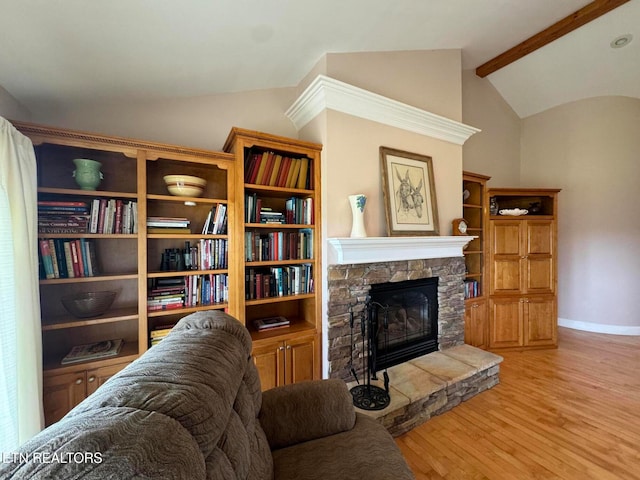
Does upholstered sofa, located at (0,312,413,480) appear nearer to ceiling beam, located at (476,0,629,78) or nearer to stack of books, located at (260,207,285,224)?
stack of books, located at (260,207,285,224)

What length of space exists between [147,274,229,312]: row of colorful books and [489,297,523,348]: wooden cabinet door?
126 inches

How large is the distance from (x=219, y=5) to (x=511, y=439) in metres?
3.37

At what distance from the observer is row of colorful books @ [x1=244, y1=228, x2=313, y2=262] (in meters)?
2.10

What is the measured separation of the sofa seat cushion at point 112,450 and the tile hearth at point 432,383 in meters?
1.62

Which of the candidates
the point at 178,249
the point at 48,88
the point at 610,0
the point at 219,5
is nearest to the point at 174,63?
the point at 219,5

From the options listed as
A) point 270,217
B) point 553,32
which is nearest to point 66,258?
point 270,217

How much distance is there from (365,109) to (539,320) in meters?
3.36

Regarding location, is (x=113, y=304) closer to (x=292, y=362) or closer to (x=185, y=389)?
(x=292, y=362)

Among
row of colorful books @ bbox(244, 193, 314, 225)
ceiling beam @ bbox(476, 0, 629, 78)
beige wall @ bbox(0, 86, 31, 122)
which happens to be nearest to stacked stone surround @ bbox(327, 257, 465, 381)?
row of colorful books @ bbox(244, 193, 314, 225)

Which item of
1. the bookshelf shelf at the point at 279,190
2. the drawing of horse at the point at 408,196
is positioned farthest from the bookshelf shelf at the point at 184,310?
the drawing of horse at the point at 408,196

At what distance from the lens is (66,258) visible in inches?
64.7

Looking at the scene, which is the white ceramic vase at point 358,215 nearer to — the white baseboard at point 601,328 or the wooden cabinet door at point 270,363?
the wooden cabinet door at point 270,363

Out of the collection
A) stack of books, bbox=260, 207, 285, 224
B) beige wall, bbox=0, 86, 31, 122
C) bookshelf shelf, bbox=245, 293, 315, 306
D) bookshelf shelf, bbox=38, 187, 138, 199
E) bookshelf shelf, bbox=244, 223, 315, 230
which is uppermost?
beige wall, bbox=0, 86, 31, 122

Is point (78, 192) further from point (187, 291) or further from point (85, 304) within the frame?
point (187, 291)
